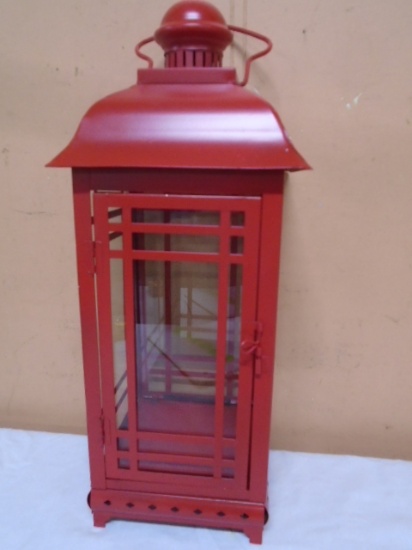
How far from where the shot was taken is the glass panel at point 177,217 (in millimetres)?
657

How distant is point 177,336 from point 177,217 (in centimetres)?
21

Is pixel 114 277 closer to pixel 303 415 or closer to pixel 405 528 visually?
pixel 303 415

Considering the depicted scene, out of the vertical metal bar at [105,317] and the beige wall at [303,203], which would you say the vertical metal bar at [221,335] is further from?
the beige wall at [303,203]

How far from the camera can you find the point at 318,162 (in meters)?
0.87

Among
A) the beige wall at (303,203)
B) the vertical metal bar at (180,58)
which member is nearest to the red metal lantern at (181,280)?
the vertical metal bar at (180,58)

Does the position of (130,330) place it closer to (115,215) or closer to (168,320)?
(168,320)

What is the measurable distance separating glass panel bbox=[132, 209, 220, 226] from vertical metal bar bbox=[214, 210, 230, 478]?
0.08ft

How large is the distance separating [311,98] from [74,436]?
0.90 m

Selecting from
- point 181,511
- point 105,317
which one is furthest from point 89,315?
point 181,511

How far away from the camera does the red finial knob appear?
657 mm

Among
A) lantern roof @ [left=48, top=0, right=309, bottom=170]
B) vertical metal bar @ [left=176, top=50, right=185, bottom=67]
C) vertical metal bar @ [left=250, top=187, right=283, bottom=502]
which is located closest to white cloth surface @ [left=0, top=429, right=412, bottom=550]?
vertical metal bar @ [left=250, top=187, right=283, bottom=502]

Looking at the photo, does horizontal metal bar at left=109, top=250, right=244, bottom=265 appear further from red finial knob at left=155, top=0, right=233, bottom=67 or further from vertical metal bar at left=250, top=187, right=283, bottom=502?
red finial knob at left=155, top=0, right=233, bottom=67

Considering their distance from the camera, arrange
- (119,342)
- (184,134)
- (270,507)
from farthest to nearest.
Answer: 1. (270,507)
2. (119,342)
3. (184,134)

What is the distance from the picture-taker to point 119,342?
72cm
